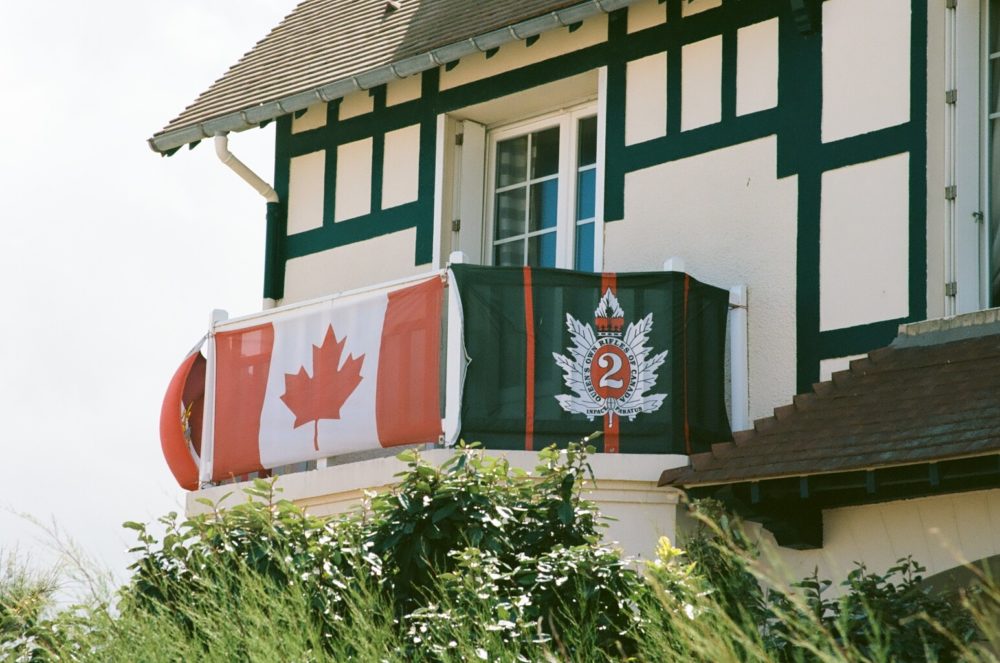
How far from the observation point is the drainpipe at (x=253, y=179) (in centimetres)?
1315

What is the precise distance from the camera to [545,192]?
12.1 metres

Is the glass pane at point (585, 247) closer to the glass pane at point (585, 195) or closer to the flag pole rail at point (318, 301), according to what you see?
the glass pane at point (585, 195)

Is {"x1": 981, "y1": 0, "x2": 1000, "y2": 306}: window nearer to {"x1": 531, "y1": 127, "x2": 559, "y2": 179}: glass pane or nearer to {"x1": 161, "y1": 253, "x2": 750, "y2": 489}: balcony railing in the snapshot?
{"x1": 161, "y1": 253, "x2": 750, "y2": 489}: balcony railing

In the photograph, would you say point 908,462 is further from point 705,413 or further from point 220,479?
point 220,479

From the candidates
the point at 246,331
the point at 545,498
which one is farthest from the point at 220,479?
the point at 545,498

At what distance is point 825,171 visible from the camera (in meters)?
10.1

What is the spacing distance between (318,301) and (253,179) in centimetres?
279

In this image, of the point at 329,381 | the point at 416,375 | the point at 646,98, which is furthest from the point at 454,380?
the point at 646,98

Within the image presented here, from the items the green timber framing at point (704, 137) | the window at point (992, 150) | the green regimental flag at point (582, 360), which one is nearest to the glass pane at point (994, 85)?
the window at point (992, 150)

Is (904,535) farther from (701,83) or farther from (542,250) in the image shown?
(542,250)

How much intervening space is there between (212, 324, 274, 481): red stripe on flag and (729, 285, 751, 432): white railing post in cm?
293

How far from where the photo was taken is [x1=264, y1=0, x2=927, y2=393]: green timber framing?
977 centimetres

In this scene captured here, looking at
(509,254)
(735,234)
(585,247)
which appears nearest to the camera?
(735,234)

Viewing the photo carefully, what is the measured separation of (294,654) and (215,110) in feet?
23.8
